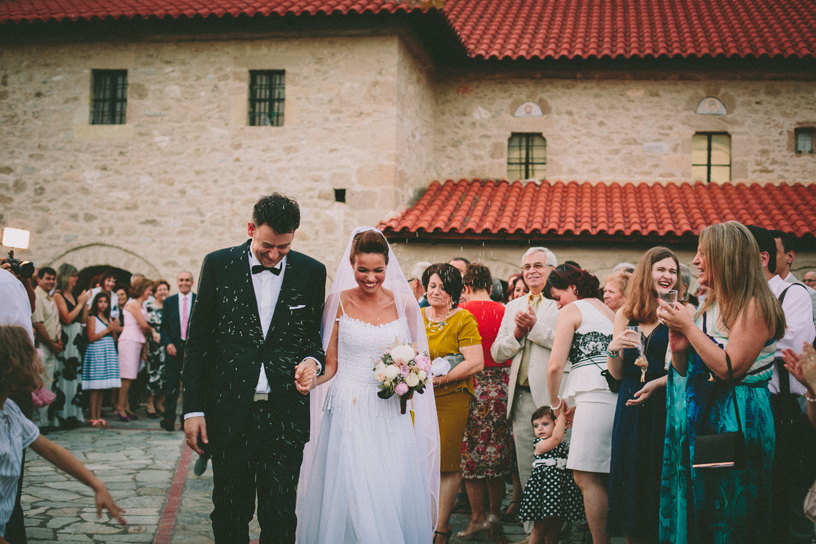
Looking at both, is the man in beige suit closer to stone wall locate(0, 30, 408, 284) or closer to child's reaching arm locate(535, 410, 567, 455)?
child's reaching arm locate(535, 410, 567, 455)

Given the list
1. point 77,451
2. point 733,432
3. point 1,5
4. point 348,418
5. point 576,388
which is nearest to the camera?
point 733,432

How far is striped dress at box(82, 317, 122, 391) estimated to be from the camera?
368 inches

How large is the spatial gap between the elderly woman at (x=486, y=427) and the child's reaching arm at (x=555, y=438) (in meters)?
0.68

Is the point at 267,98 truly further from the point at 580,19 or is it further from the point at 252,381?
the point at 252,381

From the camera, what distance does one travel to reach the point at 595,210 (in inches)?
497

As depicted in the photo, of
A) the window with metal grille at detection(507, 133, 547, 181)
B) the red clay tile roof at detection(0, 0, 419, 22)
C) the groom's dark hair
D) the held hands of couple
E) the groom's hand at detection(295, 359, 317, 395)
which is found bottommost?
the groom's hand at detection(295, 359, 317, 395)

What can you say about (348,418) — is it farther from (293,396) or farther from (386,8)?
(386,8)

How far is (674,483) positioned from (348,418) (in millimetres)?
1780

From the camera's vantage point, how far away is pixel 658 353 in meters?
4.08

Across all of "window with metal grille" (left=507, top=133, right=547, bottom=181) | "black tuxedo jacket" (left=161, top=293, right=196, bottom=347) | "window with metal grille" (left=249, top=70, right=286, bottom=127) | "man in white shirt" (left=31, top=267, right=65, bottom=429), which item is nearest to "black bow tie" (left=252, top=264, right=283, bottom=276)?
"man in white shirt" (left=31, top=267, right=65, bottom=429)

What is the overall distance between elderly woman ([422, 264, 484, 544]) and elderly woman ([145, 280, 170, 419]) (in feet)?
20.7

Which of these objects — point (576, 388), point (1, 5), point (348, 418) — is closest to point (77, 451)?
point (348, 418)

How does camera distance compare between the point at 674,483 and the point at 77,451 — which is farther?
the point at 77,451

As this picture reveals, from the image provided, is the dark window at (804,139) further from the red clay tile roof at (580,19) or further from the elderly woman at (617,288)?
the elderly woman at (617,288)
